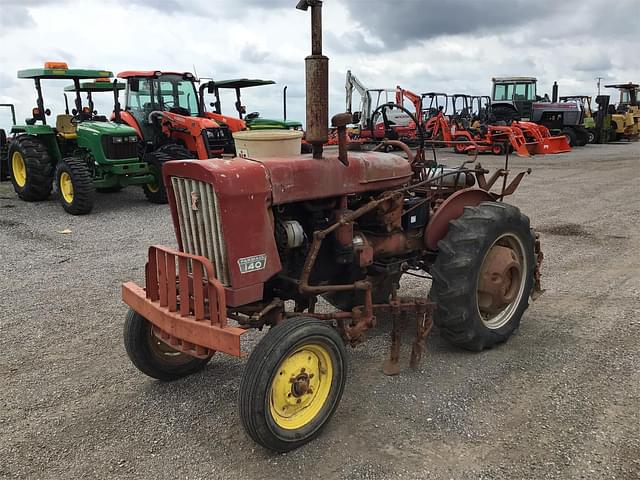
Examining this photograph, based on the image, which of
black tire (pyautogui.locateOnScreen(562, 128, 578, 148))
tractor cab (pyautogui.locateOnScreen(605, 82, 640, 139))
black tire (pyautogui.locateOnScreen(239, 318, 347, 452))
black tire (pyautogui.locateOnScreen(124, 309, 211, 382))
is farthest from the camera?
tractor cab (pyautogui.locateOnScreen(605, 82, 640, 139))

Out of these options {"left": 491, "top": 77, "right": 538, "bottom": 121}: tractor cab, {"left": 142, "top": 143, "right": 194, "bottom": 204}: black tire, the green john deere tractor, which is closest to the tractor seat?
the green john deere tractor

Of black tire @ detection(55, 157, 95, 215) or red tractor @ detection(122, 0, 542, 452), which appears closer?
red tractor @ detection(122, 0, 542, 452)

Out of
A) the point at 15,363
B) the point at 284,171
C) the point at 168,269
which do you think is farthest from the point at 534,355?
the point at 15,363

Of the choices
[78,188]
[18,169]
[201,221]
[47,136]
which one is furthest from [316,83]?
[18,169]

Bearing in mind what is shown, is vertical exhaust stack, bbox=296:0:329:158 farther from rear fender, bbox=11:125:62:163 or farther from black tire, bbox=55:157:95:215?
rear fender, bbox=11:125:62:163

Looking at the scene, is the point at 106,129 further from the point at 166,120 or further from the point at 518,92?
the point at 518,92

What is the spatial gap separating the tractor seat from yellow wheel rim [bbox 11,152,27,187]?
1.05 meters

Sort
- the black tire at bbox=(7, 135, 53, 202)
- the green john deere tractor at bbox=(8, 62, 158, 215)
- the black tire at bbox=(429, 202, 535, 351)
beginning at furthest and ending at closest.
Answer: the black tire at bbox=(7, 135, 53, 202) < the green john deere tractor at bbox=(8, 62, 158, 215) < the black tire at bbox=(429, 202, 535, 351)

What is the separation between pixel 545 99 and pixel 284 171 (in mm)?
23248

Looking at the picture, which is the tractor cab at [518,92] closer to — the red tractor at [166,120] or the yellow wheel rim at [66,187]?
the red tractor at [166,120]

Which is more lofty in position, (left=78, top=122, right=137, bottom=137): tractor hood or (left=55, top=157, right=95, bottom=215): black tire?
(left=78, top=122, right=137, bottom=137): tractor hood

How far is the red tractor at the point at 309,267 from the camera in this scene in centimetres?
283

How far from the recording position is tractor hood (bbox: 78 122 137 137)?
9.64m

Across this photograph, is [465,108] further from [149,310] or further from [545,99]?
[149,310]
